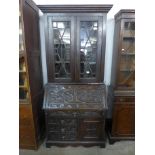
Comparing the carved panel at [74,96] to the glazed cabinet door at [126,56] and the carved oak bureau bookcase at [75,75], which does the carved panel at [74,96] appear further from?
the glazed cabinet door at [126,56]

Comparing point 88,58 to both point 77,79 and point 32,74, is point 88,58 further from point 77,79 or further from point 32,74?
point 32,74

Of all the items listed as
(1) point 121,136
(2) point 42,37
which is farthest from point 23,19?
(1) point 121,136

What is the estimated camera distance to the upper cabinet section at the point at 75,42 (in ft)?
6.42

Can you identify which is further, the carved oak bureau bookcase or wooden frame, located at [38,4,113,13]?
the carved oak bureau bookcase

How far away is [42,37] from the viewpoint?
2365 millimetres

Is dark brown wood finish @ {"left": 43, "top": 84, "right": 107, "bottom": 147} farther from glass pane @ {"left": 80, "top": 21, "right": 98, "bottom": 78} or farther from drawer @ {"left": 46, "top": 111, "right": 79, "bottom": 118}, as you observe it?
glass pane @ {"left": 80, "top": 21, "right": 98, "bottom": 78}

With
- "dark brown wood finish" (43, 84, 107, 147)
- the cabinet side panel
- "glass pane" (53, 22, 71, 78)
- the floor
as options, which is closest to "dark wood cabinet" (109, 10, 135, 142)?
the floor

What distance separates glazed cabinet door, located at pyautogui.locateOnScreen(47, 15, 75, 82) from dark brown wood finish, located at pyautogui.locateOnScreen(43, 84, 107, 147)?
0.17m

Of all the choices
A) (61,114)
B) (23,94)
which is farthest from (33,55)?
(61,114)

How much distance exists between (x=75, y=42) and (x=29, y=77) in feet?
2.64

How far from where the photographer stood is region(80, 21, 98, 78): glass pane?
203 cm
